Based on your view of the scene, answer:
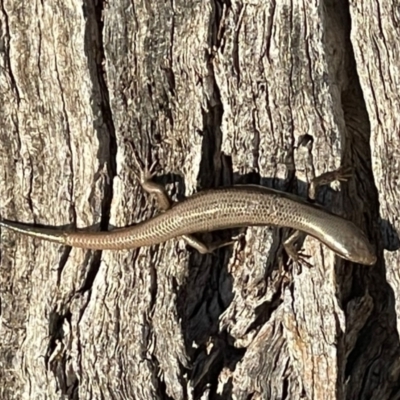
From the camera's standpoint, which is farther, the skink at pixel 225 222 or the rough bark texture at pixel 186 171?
the skink at pixel 225 222

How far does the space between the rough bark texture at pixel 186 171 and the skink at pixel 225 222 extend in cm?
7

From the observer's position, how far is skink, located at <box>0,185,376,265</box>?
13.4 feet

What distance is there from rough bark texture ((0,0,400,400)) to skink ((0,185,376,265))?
0.07m

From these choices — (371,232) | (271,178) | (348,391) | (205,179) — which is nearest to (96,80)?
(205,179)

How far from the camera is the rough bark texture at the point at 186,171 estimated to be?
12.8 ft

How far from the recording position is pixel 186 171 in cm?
413

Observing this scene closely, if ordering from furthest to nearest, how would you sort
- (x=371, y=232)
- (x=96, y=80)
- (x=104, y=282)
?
(x=371, y=232)
(x=104, y=282)
(x=96, y=80)

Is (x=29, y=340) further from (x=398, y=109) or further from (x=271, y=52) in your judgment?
(x=398, y=109)

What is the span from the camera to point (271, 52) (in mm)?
3943

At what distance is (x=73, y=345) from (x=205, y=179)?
1089 millimetres

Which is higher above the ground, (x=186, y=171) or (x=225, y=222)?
(x=186, y=171)

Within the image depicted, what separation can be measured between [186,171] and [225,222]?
344 mm

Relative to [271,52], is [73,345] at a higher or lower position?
lower

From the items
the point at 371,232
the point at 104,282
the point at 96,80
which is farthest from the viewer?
the point at 371,232
